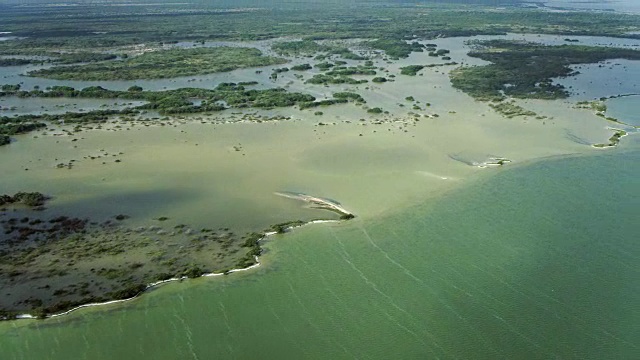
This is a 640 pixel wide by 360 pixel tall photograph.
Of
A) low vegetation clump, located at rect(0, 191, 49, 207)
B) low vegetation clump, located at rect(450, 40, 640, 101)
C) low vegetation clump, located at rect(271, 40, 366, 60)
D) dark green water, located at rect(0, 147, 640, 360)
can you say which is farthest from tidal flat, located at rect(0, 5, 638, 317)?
low vegetation clump, located at rect(271, 40, 366, 60)

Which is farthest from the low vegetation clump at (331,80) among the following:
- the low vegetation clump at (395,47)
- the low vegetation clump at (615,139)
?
the low vegetation clump at (615,139)

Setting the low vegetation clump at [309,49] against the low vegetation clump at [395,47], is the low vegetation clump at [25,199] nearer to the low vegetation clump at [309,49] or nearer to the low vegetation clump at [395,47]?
the low vegetation clump at [309,49]

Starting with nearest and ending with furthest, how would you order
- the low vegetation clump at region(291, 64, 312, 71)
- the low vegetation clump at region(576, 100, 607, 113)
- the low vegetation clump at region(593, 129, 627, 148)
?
the low vegetation clump at region(593, 129, 627, 148)
the low vegetation clump at region(576, 100, 607, 113)
the low vegetation clump at region(291, 64, 312, 71)

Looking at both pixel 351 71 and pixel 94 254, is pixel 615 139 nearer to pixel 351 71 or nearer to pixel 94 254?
pixel 351 71

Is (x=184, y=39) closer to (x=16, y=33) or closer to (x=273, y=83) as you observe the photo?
(x=16, y=33)

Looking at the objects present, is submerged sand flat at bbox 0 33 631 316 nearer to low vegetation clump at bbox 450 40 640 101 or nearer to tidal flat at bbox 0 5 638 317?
tidal flat at bbox 0 5 638 317
